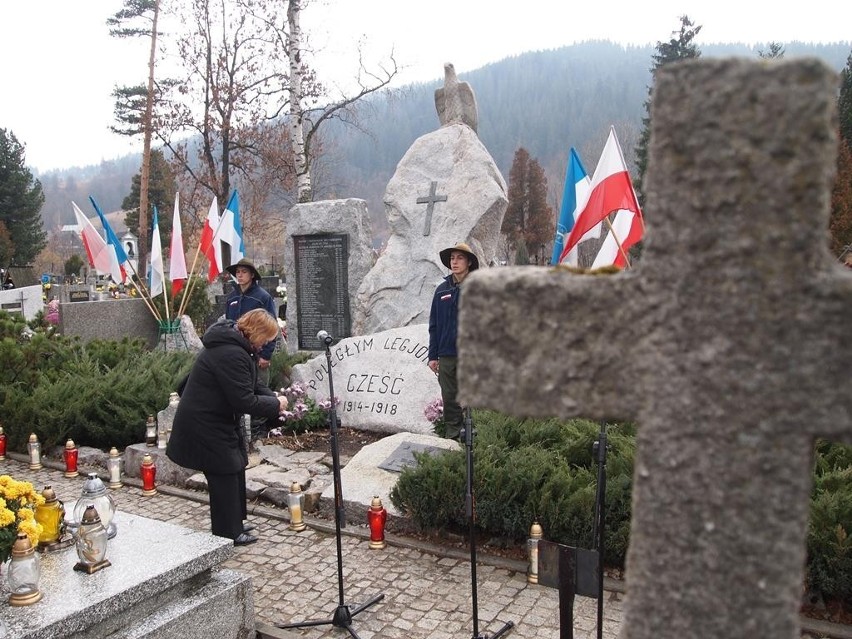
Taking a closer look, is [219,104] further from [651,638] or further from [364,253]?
[651,638]

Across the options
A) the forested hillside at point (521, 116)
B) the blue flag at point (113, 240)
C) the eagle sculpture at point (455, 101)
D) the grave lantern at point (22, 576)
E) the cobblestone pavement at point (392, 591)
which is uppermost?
the forested hillside at point (521, 116)

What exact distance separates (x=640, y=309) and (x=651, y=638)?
1.96ft

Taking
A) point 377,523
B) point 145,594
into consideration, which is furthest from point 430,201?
point 145,594

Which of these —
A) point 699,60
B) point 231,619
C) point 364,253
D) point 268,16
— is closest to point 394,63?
point 268,16

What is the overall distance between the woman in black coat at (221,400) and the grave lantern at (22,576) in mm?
1291

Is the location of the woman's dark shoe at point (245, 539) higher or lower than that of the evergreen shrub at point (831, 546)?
lower

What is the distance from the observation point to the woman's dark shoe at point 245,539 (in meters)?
5.13

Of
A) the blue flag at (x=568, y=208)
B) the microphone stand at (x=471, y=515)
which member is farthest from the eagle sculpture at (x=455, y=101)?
the microphone stand at (x=471, y=515)

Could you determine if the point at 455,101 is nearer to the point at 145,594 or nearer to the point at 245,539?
the point at 245,539

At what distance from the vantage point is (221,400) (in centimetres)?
450

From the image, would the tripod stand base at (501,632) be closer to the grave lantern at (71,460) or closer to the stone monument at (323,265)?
the grave lantern at (71,460)

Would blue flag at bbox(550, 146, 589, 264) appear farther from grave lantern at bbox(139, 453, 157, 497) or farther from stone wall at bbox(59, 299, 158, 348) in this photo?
stone wall at bbox(59, 299, 158, 348)

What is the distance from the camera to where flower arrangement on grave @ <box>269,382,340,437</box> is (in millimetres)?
7629

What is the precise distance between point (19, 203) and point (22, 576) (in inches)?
1541
